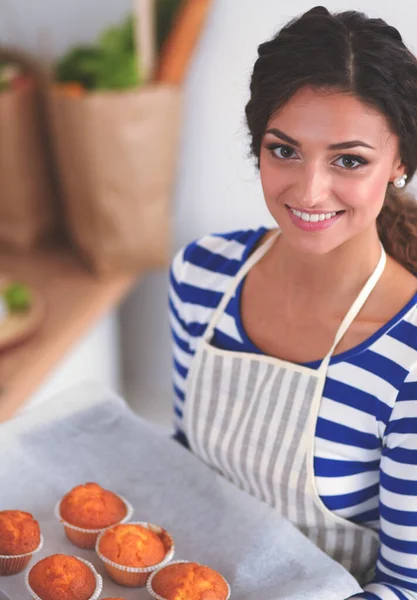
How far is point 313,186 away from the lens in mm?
716

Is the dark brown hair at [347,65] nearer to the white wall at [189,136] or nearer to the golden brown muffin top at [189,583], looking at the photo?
the golden brown muffin top at [189,583]

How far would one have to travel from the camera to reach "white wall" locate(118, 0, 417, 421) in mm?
1615

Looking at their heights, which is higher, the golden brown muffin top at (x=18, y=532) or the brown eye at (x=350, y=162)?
the brown eye at (x=350, y=162)

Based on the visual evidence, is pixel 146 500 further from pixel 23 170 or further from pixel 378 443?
pixel 23 170

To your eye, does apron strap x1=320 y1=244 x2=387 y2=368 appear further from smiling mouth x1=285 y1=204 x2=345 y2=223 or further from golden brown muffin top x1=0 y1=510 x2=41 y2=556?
golden brown muffin top x1=0 y1=510 x2=41 y2=556

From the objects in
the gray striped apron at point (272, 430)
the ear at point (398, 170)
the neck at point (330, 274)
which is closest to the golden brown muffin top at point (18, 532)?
the gray striped apron at point (272, 430)

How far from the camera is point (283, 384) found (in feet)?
2.87

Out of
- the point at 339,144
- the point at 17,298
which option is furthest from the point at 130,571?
the point at 17,298

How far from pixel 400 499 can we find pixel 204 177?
3.87 ft

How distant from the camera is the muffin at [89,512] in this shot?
81 centimetres

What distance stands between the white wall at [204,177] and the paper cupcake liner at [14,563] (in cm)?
81

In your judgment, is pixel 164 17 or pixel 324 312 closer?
pixel 324 312

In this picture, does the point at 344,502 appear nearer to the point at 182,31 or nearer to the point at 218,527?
Result: the point at 218,527

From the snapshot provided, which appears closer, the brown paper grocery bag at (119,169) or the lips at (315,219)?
the lips at (315,219)
